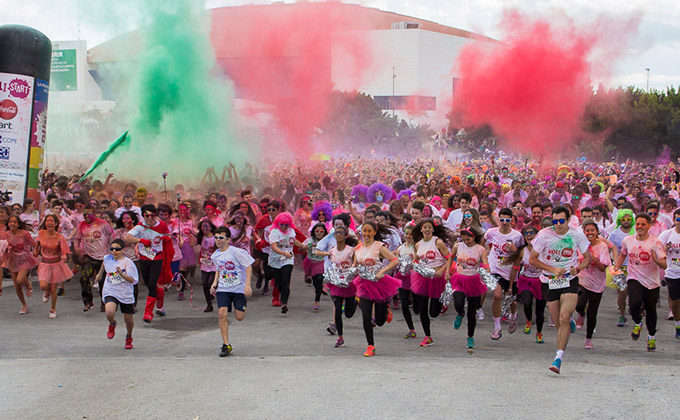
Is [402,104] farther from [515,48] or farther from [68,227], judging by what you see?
[68,227]

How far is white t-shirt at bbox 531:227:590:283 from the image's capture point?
808 centimetres

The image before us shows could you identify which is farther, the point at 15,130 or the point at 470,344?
the point at 15,130

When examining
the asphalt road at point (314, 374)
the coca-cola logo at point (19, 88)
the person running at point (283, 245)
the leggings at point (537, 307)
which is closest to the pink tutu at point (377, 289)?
the asphalt road at point (314, 374)

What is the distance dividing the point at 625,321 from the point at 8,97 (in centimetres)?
1348

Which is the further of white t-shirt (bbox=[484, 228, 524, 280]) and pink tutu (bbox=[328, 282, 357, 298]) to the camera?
white t-shirt (bbox=[484, 228, 524, 280])

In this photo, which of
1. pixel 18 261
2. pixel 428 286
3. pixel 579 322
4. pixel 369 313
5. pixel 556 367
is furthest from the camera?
pixel 18 261

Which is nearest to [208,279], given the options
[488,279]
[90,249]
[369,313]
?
[90,249]

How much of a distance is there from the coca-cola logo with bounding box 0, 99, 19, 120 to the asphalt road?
295 inches

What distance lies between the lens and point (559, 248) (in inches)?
320

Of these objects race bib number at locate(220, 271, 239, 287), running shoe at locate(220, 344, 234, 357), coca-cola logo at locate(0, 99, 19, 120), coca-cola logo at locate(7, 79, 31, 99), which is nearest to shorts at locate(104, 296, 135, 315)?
race bib number at locate(220, 271, 239, 287)

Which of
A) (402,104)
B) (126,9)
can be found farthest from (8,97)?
(402,104)

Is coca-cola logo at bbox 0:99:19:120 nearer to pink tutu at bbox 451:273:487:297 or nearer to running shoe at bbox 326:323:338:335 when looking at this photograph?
running shoe at bbox 326:323:338:335

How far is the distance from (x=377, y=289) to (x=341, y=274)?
49 centimetres

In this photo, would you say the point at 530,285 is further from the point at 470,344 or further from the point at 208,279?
the point at 208,279
